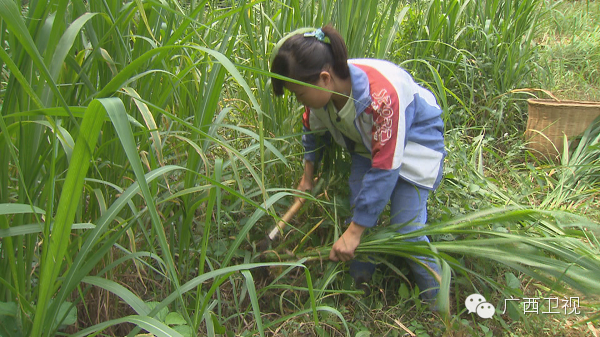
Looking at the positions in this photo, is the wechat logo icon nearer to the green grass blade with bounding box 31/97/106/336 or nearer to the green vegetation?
the green vegetation

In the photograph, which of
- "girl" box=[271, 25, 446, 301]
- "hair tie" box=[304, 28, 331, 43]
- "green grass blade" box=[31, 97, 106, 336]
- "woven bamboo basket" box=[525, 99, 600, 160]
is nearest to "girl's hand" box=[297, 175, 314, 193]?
"girl" box=[271, 25, 446, 301]

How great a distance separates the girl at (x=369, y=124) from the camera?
1.34m

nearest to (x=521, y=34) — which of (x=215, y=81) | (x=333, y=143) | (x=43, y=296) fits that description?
(x=333, y=143)

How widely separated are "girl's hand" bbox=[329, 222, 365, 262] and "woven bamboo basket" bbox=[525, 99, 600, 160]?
1512mm

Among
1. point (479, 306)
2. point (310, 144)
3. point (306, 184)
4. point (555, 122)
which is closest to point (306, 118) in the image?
point (310, 144)

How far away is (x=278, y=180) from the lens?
5.27 ft

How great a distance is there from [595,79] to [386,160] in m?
2.91

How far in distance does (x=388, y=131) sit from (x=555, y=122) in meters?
1.60

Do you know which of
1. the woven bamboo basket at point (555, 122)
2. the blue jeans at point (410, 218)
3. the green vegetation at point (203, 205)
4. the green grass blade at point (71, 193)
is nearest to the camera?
the green grass blade at point (71, 193)

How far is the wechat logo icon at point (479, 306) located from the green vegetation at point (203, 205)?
4 cm

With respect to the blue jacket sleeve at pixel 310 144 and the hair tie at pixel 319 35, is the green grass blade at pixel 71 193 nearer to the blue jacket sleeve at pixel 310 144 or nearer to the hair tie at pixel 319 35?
the hair tie at pixel 319 35

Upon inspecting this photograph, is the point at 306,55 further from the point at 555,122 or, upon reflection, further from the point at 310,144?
the point at 555,122

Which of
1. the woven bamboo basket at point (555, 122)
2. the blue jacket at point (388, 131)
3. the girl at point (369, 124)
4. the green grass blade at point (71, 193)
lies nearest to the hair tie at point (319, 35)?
the girl at point (369, 124)

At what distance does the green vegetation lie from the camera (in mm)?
772
